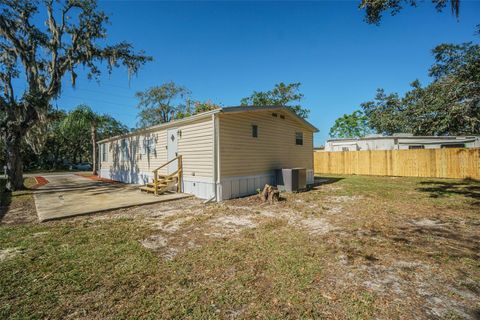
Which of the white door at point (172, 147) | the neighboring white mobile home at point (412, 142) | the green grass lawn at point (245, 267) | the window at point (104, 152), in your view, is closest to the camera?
the green grass lawn at point (245, 267)

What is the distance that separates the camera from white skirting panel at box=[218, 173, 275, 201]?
823 centimetres

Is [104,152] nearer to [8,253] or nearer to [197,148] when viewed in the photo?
[197,148]

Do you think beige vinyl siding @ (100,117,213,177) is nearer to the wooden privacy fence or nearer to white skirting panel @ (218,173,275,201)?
white skirting panel @ (218,173,275,201)

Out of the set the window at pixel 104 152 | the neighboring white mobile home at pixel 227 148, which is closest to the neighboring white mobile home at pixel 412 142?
the neighboring white mobile home at pixel 227 148

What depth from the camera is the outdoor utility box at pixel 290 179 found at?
994 centimetres

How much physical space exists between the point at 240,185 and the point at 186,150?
109 inches

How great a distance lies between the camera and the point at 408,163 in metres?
15.5

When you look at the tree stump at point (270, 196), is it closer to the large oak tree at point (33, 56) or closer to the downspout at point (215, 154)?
the downspout at point (215, 154)

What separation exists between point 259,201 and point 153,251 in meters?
4.66

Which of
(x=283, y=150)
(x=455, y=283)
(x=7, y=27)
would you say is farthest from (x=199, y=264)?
(x=7, y=27)

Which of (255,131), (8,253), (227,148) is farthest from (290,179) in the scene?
(8,253)

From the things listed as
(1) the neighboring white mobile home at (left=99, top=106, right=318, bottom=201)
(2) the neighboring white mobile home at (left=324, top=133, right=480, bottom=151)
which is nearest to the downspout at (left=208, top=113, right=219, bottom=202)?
(1) the neighboring white mobile home at (left=99, top=106, right=318, bottom=201)

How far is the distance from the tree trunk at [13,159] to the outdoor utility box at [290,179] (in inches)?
500

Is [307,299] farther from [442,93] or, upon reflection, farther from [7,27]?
[7,27]
